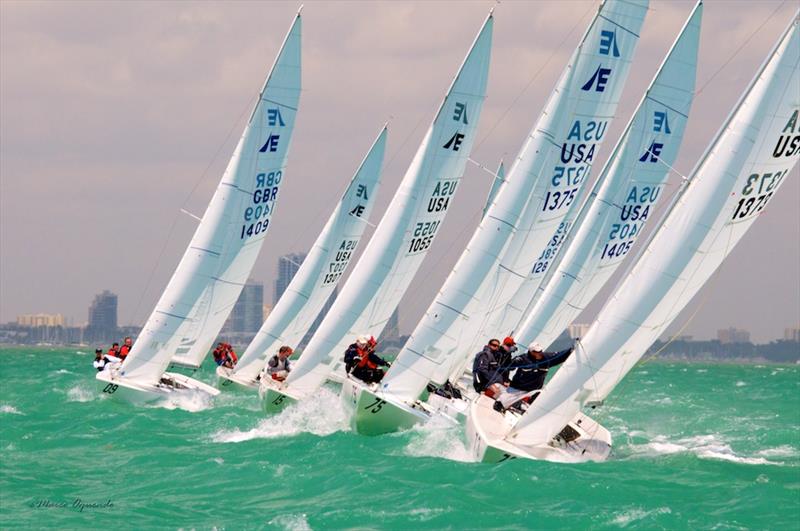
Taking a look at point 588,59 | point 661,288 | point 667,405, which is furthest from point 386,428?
point 667,405

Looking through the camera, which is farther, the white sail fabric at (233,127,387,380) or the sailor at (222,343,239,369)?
the sailor at (222,343,239,369)

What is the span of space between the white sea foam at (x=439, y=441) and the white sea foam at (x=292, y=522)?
11.5 feet

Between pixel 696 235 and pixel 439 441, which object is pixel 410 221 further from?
pixel 696 235

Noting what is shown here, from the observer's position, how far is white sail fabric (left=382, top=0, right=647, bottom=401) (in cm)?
1850

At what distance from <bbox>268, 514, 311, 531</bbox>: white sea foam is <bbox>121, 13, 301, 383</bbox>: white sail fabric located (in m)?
12.7

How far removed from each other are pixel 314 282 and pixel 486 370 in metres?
11.5

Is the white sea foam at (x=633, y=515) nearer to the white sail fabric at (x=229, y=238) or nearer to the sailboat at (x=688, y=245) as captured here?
the sailboat at (x=688, y=245)

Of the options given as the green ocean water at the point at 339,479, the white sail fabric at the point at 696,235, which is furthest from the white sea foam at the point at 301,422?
the white sail fabric at the point at 696,235

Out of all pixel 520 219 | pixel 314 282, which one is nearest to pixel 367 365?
pixel 520 219

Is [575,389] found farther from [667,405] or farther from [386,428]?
[667,405]

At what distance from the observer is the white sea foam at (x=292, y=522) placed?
11.9 metres

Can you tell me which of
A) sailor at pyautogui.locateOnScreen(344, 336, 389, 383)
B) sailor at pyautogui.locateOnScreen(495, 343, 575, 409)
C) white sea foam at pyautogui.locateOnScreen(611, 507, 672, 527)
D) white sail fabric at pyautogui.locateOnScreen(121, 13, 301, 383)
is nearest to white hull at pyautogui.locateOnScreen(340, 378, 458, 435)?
sailor at pyautogui.locateOnScreen(344, 336, 389, 383)

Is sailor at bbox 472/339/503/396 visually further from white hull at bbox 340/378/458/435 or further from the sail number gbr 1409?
the sail number gbr 1409

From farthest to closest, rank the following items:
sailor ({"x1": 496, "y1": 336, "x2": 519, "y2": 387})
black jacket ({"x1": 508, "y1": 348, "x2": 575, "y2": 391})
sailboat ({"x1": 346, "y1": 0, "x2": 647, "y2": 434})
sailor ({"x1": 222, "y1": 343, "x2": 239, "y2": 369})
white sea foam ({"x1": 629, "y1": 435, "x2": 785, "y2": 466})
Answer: sailor ({"x1": 222, "y1": 343, "x2": 239, "y2": 369}), sailboat ({"x1": 346, "y1": 0, "x2": 647, "y2": 434}), sailor ({"x1": 496, "y1": 336, "x2": 519, "y2": 387}), white sea foam ({"x1": 629, "y1": 435, "x2": 785, "y2": 466}), black jacket ({"x1": 508, "y1": 348, "x2": 575, "y2": 391})
